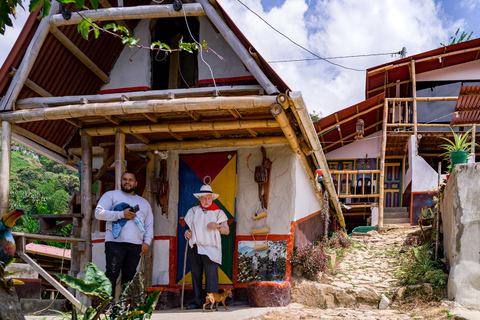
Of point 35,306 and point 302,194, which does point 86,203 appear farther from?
point 302,194

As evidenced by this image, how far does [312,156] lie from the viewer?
901 cm

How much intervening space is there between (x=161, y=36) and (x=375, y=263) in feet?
20.2

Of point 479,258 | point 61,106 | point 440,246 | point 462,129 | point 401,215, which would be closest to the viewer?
point 479,258

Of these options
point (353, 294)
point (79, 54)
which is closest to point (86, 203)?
point (79, 54)

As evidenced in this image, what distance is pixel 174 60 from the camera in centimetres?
934

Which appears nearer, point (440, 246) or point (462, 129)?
point (440, 246)

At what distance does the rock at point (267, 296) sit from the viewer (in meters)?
7.34

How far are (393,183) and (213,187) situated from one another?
11.5 m

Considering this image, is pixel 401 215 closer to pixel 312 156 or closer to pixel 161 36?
pixel 312 156

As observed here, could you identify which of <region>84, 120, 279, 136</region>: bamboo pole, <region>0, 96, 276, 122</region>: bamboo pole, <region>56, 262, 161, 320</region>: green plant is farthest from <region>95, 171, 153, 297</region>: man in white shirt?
<region>56, 262, 161, 320</region>: green plant

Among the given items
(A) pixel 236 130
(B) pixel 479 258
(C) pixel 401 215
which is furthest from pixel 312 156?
(C) pixel 401 215

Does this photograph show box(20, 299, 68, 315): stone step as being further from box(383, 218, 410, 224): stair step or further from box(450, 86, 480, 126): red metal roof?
box(450, 86, 480, 126): red metal roof

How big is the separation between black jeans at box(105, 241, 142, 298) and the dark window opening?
3.46 meters

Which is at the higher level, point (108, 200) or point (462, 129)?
point (462, 129)
